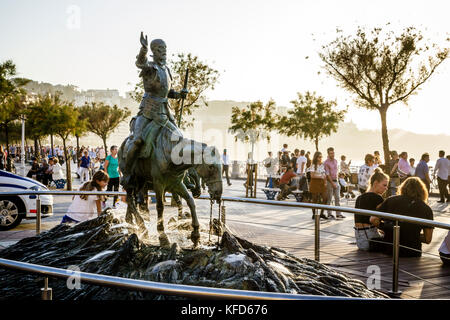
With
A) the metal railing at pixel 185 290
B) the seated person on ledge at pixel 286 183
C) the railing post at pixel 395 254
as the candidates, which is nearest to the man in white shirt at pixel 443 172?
the seated person on ledge at pixel 286 183

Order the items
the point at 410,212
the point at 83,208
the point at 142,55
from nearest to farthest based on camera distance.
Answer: the point at 142,55 → the point at 410,212 → the point at 83,208

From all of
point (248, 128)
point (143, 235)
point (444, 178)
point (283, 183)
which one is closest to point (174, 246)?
point (143, 235)

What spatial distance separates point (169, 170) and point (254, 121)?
72.5ft

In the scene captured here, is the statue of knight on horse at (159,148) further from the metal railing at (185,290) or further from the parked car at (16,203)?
the parked car at (16,203)

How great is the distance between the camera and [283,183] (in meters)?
16.2

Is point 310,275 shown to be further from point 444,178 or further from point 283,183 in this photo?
point 444,178

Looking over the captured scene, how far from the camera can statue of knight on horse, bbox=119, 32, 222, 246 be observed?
5.02 meters

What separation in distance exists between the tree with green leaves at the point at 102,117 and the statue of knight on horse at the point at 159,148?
1937 inches

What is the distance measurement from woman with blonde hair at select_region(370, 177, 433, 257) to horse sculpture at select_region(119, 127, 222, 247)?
3809 mm

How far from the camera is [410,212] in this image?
25.0 ft

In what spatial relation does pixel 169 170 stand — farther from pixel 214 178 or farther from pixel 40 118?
pixel 40 118

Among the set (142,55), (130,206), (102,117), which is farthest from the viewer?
(102,117)

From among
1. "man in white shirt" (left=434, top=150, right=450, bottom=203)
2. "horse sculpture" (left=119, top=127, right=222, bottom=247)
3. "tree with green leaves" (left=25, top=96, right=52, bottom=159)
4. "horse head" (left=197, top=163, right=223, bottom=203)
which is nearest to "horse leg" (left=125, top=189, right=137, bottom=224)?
"horse sculpture" (left=119, top=127, right=222, bottom=247)

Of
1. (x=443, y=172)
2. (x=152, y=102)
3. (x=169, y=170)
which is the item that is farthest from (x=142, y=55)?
(x=443, y=172)
